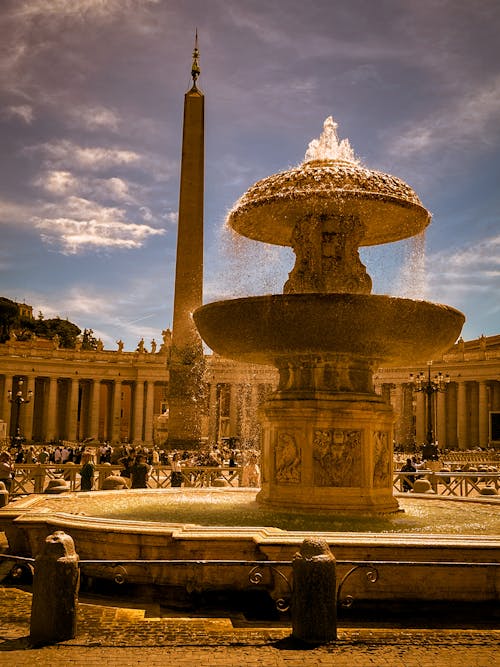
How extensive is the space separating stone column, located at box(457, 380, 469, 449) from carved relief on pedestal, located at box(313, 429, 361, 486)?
6039 centimetres

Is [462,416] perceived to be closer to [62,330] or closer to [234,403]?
[234,403]

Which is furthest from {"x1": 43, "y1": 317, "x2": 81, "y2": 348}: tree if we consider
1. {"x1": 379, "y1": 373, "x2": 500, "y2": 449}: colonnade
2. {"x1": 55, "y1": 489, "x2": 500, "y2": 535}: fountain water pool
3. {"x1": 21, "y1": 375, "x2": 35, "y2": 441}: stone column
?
{"x1": 55, "y1": 489, "x2": 500, "y2": 535}: fountain water pool

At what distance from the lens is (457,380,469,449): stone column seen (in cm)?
6925

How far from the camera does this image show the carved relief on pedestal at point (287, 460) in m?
11.4

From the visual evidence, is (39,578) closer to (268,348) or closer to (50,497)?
(268,348)

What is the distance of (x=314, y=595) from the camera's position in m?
6.49

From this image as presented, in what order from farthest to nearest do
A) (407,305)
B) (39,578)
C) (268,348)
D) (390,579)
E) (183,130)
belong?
(183,130)
(268,348)
(407,305)
(390,579)
(39,578)

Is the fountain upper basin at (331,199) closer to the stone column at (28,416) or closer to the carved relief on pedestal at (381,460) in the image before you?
the carved relief on pedestal at (381,460)

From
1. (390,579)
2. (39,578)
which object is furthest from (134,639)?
(390,579)

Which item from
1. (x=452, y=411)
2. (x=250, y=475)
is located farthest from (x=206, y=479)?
(x=452, y=411)

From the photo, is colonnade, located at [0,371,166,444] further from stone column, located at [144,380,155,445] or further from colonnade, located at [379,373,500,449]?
colonnade, located at [379,373,500,449]

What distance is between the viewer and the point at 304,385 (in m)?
12.1

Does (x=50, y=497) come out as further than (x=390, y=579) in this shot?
Yes

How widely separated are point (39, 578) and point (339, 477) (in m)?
5.78
